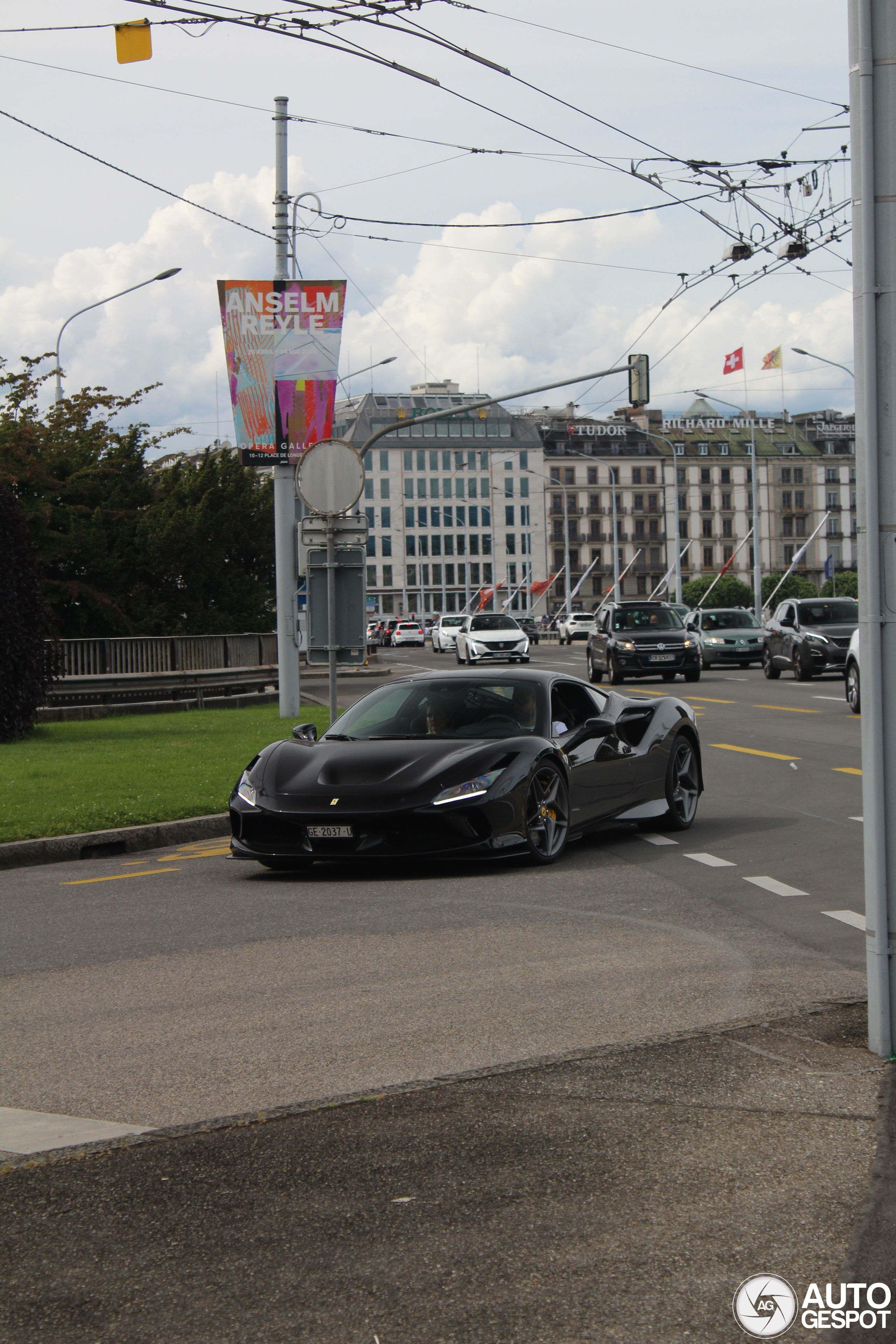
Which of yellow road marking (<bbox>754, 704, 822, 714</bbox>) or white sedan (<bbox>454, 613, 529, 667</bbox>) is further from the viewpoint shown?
white sedan (<bbox>454, 613, 529, 667</bbox>)

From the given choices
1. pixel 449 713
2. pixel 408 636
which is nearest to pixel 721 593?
pixel 408 636

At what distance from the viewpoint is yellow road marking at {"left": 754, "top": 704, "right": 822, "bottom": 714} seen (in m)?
23.5

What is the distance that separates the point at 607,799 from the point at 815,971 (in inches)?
162

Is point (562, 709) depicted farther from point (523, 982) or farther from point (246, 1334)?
point (246, 1334)

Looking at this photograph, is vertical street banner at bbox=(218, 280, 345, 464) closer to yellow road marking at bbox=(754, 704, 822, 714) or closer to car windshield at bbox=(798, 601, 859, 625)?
yellow road marking at bbox=(754, 704, 822, 714)

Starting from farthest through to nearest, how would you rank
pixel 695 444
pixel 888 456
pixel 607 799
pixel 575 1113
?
1. pixel 695 444
2. pixel 607 799
3. pixel 888 456
4. pixel 575 1113

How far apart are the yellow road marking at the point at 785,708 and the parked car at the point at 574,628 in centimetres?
5346

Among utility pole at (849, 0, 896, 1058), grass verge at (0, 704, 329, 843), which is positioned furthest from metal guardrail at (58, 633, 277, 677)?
utility pole at (849, 0, 896, 1058)

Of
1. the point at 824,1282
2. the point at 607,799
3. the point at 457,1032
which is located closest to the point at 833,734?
the point at 607,799

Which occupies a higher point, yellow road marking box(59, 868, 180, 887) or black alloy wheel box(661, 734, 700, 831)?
black alloy wheel box(661, 734, 700, 831)

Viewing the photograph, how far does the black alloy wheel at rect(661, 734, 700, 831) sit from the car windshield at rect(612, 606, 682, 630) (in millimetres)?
23201

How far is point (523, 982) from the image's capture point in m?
6.26

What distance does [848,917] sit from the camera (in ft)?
25.4

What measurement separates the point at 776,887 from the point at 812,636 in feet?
77.9
